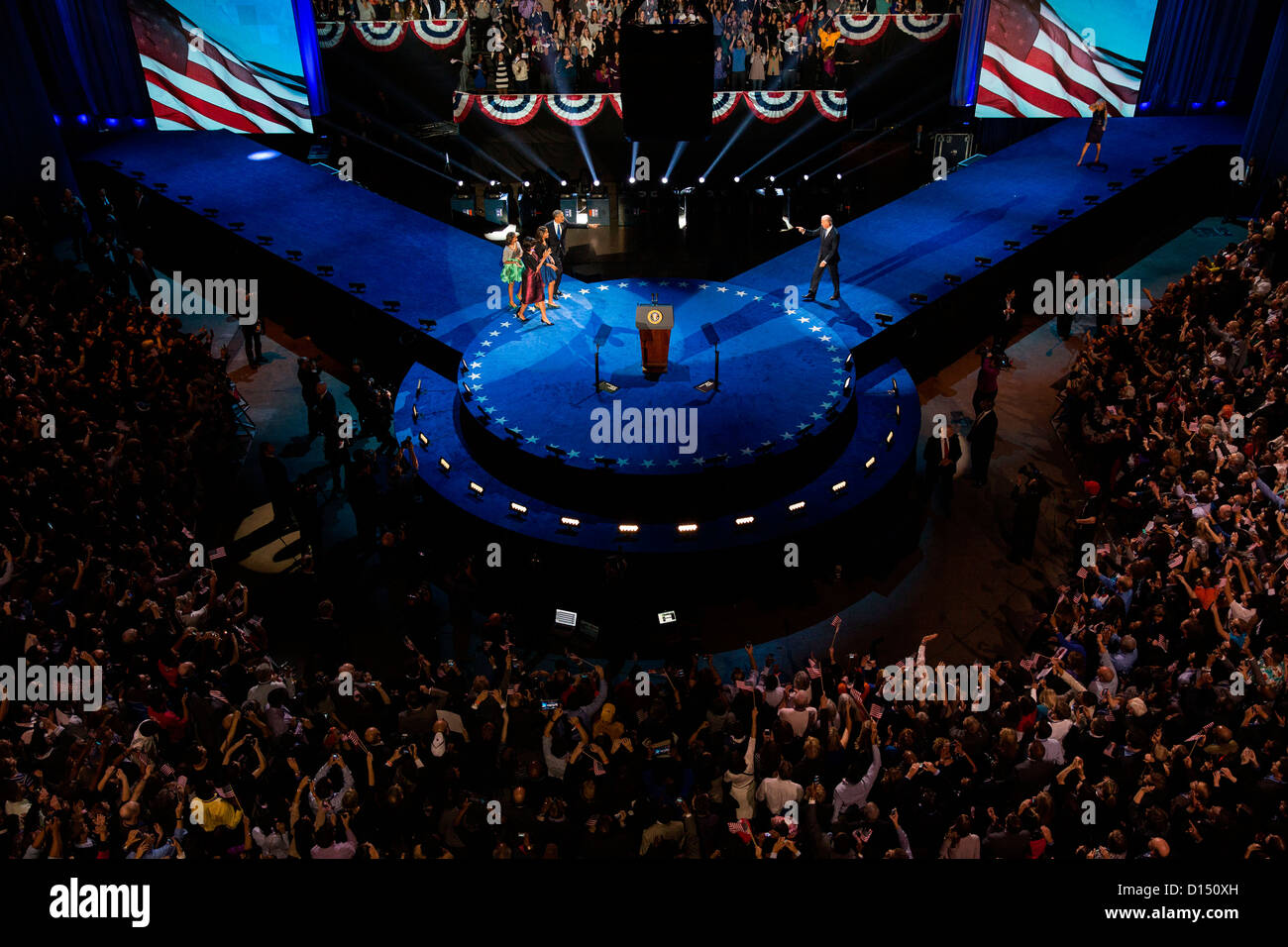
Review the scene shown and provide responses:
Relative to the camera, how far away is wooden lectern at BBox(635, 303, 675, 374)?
44.2ft

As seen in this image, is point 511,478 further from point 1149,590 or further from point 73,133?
point 73,133

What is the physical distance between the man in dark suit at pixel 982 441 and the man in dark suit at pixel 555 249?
6539 millimetres

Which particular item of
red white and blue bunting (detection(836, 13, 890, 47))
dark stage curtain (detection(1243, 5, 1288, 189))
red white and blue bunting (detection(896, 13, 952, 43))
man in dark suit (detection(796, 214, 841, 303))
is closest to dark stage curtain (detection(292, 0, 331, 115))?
red white and blue bunting (detection(836, 13, 890, 47))

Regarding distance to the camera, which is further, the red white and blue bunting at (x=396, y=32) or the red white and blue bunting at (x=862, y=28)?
the red white and blue bunting at (x=862, y=28)

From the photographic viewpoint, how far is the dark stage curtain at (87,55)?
69.7 feet

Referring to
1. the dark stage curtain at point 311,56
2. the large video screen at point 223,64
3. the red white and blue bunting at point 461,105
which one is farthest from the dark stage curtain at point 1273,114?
the large video screen at point 223,64

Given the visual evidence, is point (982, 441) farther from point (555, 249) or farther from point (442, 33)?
point (442, 33)

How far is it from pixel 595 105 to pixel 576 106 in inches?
17.1

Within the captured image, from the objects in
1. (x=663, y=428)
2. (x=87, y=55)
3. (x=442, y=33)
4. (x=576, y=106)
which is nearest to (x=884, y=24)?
(x=576, y=106)

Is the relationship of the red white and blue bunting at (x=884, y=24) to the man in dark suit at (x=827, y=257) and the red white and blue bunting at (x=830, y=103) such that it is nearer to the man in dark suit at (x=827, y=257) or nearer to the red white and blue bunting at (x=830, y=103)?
the red white and blue bunting at (x=830, y=103)

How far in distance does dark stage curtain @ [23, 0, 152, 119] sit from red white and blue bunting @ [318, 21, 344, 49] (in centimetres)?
392

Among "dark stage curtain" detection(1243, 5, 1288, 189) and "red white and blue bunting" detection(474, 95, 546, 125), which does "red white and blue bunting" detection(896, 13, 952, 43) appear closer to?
"dark stage curtain" detection(1243, 5, 1288, 189)
